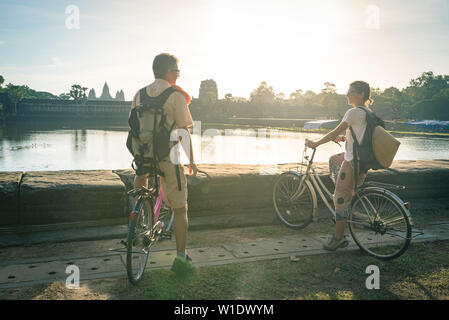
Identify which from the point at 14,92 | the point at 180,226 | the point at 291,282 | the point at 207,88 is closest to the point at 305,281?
the point at 291,282

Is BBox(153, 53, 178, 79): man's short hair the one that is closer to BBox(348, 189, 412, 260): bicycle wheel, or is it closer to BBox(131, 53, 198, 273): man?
BBox(131, 53, 198, 273): man

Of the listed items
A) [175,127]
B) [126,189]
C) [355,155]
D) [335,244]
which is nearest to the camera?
[175,127]

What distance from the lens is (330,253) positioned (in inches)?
163

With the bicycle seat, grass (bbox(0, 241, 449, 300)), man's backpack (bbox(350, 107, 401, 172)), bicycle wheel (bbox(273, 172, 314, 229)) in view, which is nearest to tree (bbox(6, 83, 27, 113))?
bicycle wheel (bbox(273, 172, 314, 229))

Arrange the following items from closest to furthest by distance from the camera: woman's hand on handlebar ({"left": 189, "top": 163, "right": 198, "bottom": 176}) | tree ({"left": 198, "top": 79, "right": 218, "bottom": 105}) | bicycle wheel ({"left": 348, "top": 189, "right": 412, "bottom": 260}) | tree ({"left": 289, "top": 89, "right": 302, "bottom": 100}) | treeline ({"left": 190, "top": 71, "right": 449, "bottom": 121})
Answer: woman's hand on handlebar ({"left": 189, "top": 163, "right": 198, "bottom": 176}) < bicycle wheel ({"left": 348, "top": 189, "right": 412, "bottom": 260}) < treeline ({"left": 190, "top": 71, "right": 449, "bottom": 121}) < tree ({"left": 198, "top": 79, "right": 218, "bottom": 105}) < tree ({"left": 289, "top": 89, "right": 302, "bottom": 100})

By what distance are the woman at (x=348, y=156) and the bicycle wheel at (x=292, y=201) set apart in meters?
0.59

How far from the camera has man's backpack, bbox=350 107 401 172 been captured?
392 cm

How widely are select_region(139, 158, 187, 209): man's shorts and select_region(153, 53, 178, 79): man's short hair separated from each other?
0.81m

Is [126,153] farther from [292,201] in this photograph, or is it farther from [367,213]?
[367,213]

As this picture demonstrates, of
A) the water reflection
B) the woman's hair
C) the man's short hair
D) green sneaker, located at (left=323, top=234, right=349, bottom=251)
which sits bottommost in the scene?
the water reflection

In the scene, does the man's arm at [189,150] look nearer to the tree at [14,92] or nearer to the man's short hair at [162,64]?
the man's short hair at [162,64]

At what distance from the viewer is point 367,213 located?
415cm

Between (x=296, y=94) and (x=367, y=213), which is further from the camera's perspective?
(x=296, y=94)

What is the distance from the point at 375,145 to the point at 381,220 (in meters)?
0.85
